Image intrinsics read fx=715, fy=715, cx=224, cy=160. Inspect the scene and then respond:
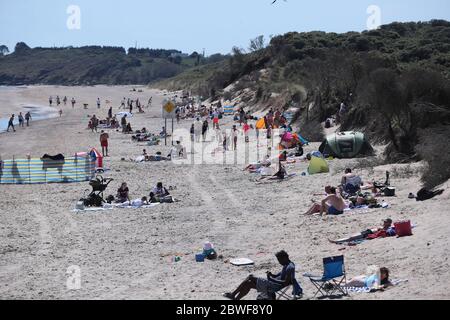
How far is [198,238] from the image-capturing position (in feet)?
42.8

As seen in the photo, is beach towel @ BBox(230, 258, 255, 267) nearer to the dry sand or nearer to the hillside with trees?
the dry sand

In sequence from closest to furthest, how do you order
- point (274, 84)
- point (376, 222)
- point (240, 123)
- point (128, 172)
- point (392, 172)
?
point (376, 222), point (392, 172), point (128, 172), point (240, 123), point (274, 84)

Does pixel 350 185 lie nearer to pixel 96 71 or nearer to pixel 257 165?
pixel 257 165

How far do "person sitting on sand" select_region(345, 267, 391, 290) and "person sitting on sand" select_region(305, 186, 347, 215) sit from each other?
4.69m

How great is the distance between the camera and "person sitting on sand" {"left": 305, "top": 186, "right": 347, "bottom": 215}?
13852mm

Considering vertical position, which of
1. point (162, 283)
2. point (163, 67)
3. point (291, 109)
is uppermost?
point (163, 67)

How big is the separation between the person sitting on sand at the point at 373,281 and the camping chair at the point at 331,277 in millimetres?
167

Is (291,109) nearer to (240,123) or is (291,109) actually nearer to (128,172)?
(240,123)

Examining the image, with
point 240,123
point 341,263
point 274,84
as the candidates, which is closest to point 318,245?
point 341,263

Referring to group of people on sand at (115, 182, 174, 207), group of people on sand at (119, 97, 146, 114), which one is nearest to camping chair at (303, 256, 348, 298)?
group of people on sand at (115, 182, 174, 207)

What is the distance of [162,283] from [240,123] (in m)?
25.8

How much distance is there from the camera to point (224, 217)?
14914mm
